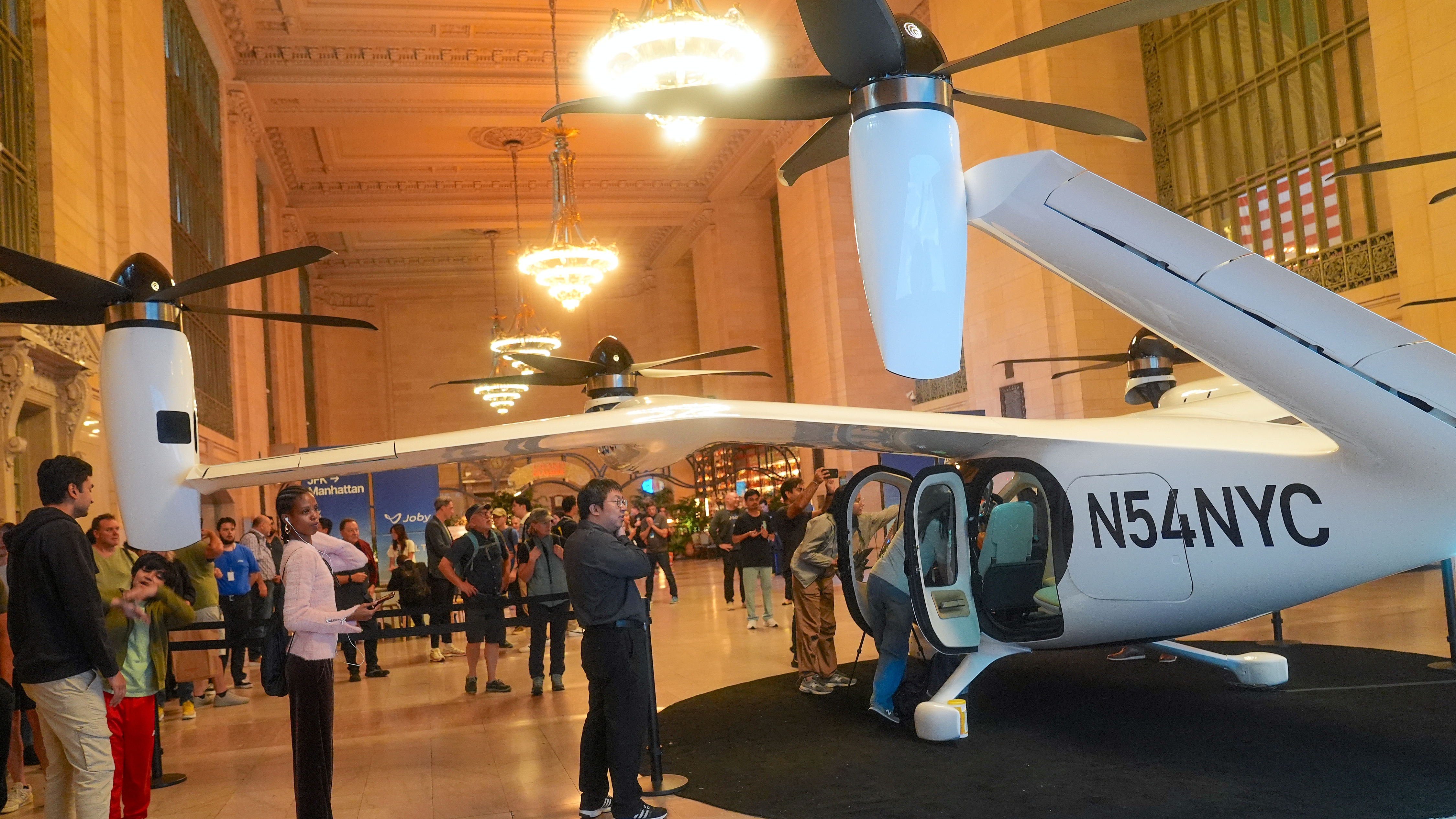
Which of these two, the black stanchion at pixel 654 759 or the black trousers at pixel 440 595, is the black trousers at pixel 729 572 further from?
the black stanchion at pixel 654 759

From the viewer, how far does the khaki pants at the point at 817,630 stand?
7.97 metres

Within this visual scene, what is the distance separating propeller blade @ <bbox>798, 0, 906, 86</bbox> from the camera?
2787mm

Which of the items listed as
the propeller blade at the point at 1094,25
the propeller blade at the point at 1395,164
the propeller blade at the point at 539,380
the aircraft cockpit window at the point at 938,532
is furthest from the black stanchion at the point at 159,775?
the propeller blade at the point at 1395,164

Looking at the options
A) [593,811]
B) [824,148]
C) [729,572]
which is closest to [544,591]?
[593,811]

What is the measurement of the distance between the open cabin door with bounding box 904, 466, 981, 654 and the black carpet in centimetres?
63

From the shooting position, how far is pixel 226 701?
376 inches

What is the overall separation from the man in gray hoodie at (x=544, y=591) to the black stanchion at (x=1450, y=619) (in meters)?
6.48

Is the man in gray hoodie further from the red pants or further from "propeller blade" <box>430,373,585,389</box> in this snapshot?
the red pants

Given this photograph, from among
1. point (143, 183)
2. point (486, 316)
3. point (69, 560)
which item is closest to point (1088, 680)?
point (69, 560)

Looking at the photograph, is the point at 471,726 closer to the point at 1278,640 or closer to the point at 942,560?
the point at 942,560

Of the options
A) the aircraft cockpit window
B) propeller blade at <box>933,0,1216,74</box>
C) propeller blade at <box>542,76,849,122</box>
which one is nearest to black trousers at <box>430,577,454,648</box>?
the aircraft cockpit window

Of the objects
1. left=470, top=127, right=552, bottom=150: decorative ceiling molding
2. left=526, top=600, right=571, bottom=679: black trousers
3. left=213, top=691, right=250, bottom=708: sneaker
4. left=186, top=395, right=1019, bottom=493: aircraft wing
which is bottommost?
left=213, top=691, right=250, bottom=708: sneaker

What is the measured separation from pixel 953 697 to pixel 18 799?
18.1 ft

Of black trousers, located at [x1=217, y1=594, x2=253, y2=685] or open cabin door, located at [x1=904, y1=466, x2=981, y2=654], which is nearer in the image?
open cabin door, located at [x1=904, y1=466, x2=981, y2=654]
